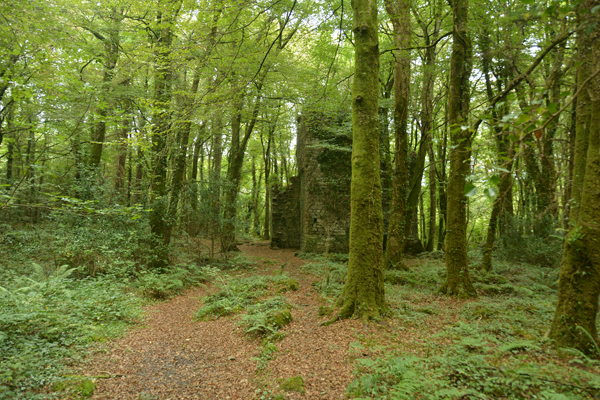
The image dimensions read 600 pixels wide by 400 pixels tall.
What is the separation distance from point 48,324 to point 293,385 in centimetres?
368

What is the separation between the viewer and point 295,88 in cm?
1159

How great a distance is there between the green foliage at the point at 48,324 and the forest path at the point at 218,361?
415 mm

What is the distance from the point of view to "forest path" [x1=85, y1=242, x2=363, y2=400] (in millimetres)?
3301

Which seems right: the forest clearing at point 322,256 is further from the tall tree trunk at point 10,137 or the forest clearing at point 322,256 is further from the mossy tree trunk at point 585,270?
the tall tree trunk at point 10,137

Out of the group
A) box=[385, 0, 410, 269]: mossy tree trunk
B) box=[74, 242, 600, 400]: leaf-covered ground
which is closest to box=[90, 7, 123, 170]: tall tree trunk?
box=[74, 242, 600, 400]: leaf-covered ground

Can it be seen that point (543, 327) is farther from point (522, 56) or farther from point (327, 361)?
point (522, 56)

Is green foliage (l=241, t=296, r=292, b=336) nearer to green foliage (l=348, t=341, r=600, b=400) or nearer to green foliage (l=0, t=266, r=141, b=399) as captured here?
green foliage (l=348, t=341, r=600, b=400)

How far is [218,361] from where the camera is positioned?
4.10 meters

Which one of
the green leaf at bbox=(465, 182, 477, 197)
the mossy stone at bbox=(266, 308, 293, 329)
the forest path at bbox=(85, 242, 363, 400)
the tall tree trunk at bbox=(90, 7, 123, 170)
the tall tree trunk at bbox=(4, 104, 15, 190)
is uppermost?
the tall tree trunk at bbox=(90, 7, 123, 170)

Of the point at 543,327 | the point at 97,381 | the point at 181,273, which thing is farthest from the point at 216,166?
the point at 543,327

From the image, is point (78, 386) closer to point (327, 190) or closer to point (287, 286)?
point (287, 286)

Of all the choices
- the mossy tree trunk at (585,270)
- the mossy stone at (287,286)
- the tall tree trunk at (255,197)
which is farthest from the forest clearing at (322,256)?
the tall tree trunk at (255,197)

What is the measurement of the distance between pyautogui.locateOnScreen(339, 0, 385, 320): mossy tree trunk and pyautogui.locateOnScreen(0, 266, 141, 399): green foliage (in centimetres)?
381

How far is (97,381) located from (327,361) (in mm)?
2691
